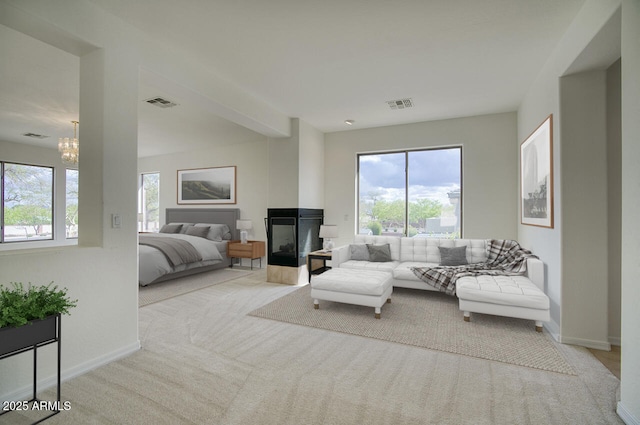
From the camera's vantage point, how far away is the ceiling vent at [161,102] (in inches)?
169

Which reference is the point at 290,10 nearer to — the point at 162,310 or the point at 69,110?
the point at 162,310

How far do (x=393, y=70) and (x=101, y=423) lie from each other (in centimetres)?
394

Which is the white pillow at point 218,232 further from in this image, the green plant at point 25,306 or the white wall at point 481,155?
the green plant at point 25,306

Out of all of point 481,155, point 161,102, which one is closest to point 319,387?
point 161,102

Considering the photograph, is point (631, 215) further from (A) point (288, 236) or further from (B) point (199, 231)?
(B) point (199, 231)

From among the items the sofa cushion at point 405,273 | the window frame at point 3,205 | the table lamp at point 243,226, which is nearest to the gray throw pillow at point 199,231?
the table lamp at point 243,226

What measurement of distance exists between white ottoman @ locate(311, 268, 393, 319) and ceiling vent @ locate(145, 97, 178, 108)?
3294mm

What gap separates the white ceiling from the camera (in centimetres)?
246

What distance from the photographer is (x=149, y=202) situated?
8727mm

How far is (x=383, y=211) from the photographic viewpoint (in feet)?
19.4

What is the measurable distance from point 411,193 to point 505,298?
116 inches

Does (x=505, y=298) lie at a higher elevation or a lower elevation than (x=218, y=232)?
lower

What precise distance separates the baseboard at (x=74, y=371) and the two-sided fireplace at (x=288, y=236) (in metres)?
2.86

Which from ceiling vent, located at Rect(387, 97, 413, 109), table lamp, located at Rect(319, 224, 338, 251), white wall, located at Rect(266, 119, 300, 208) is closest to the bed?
white wall, located at Rect(266, 119, 300, 208)
